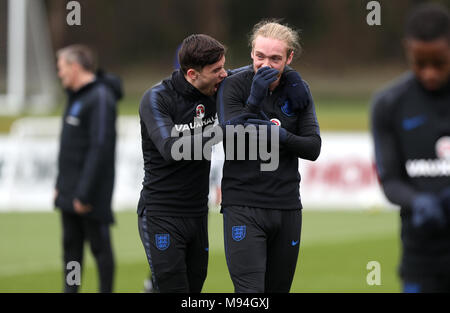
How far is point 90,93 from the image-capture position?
7715 mm

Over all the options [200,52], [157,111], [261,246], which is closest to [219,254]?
[157,111]

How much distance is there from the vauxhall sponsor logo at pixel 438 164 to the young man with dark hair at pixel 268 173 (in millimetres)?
1247

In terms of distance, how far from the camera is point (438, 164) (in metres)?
3.85

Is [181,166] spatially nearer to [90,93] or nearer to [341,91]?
[90,93]

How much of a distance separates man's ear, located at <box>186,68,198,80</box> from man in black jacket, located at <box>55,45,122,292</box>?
7.95 feet

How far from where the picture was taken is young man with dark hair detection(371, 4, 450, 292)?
12.5 feet

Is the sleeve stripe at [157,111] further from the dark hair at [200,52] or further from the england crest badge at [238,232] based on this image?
the england crest badge at [238,232]

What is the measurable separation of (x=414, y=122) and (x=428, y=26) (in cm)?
46

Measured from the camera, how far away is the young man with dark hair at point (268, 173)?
504 centimetres

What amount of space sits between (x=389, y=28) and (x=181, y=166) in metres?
31.0

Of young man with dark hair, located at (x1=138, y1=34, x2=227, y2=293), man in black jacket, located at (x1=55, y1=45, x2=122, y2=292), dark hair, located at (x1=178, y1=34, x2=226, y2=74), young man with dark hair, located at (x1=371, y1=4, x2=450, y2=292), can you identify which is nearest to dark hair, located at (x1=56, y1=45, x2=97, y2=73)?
man in black jacket, located at (x1=55, y1=45, x2=122, y2=292)

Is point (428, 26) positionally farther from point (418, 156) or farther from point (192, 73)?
point (192, 73)

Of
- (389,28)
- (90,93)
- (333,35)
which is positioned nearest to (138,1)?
(333,35)

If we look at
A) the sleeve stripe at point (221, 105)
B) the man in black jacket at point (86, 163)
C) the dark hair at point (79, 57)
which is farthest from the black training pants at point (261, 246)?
the dark hair at point (79, 57)
